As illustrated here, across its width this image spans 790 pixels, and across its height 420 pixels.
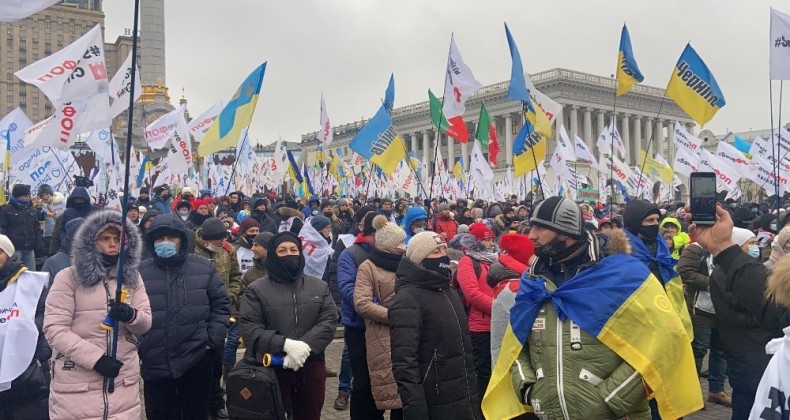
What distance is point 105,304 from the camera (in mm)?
4152

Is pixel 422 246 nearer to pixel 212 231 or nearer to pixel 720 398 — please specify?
pixel 212 231

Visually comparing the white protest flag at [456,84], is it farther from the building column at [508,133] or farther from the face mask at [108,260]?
the building column at [508,133]

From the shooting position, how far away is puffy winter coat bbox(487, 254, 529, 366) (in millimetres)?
3988

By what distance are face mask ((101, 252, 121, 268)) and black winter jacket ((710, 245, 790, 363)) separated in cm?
362

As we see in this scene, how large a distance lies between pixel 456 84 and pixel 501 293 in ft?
30.9

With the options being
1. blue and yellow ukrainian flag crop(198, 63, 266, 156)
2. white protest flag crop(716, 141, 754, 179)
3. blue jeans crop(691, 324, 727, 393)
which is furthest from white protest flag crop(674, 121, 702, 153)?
blue jeans crop(691, 324, 727, 393)

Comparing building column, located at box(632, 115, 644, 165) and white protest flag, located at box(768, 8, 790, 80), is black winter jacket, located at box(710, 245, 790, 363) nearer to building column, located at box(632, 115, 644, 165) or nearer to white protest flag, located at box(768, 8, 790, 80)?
white protest flag, located at box(768, 8, 790, 80)

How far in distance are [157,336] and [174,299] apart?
0.27 meters

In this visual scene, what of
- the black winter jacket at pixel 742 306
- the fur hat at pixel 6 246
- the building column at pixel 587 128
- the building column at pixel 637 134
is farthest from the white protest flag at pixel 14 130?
the building column at pixel 637 134

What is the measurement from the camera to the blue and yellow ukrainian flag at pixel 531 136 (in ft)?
40.7

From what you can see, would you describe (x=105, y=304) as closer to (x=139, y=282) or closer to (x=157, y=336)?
(x=139, y=282)

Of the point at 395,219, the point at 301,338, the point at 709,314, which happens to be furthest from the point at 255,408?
the point at 395,219

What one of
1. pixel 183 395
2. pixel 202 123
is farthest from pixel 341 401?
pixel 202 123

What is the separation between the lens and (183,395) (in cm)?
510
